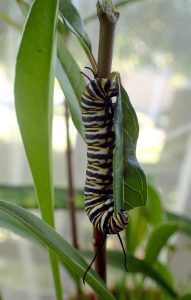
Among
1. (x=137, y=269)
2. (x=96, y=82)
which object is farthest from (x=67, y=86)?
(x=137, y=269)

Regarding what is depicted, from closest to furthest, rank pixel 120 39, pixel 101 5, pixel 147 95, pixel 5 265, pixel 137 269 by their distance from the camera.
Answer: pixel 101 5, pixel 137 269, pixel 120 39, pixel 147 95, pixel 5 265

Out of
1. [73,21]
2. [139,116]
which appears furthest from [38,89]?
[139,116]

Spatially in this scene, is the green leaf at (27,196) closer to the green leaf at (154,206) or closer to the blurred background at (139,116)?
the blurred background at (139,116)

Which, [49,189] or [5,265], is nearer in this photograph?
[49,189]

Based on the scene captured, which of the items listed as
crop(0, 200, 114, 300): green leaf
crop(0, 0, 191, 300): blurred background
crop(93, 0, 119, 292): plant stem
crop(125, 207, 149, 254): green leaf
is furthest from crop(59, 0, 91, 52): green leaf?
crop(125, 207, 149, 254): green leaf

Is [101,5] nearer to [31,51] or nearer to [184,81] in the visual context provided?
[31,51]
